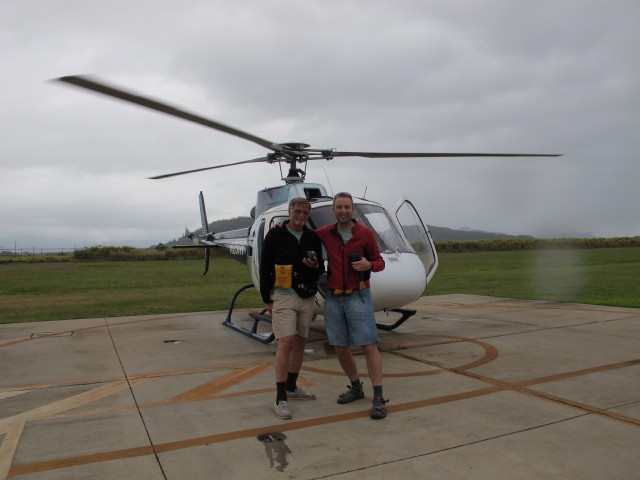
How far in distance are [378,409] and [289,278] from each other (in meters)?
1.27

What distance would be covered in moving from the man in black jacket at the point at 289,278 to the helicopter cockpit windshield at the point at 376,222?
209cm

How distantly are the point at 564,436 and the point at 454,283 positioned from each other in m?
13.7

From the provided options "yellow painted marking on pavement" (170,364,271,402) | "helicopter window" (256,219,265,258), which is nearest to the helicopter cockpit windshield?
"helicopter window" (256,219,265,258)

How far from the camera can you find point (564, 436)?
11.7 feet

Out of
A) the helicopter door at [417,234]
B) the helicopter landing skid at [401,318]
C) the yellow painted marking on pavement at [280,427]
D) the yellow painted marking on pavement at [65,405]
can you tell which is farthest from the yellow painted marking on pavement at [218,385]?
the helicopter door at [417,234]

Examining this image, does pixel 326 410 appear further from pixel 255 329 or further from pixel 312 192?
pixel 312 192

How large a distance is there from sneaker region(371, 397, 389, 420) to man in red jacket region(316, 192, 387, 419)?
2 centimetres

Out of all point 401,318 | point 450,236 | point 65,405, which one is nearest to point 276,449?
point 65,405

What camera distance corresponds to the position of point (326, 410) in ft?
14.1

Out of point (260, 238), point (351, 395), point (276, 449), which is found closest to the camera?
point (276, 449)

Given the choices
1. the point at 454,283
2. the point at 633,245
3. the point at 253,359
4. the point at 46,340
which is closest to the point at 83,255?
the point at 454,283

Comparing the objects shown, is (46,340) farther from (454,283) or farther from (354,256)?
(454,283)

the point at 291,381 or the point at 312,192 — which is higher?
the point at 312,192

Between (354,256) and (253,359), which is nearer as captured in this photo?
(354,256)
